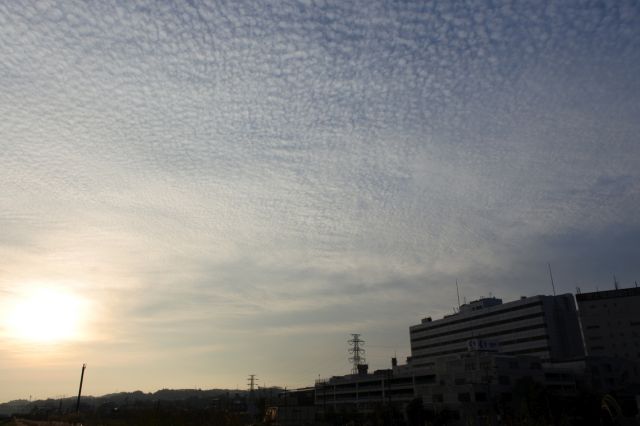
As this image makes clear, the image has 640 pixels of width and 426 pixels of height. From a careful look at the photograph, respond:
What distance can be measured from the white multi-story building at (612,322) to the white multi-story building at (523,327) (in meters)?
3.90

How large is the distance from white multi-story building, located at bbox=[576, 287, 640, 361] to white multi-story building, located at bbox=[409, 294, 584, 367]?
3.90 metres

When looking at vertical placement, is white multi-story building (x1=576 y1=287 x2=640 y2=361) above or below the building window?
above

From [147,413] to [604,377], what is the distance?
10114cm

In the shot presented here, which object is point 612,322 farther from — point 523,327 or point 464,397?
point 464,397

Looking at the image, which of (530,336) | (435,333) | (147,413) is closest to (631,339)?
(530,336)

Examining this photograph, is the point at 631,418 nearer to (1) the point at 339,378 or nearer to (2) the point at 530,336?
(2) the point at 530,336

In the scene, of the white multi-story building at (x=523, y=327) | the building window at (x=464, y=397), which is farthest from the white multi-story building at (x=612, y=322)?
the building window at (x=464, y=397)

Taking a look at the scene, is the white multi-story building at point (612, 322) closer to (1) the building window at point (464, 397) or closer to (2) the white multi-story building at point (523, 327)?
(2) the white multi-story building at point (523, 327)

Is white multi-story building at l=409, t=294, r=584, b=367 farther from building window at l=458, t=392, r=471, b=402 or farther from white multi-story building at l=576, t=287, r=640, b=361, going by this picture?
building window at l=458, t=392, r=471, b=402

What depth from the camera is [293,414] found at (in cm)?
7650

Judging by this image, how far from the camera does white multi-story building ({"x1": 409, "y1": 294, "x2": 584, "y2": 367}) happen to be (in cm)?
13012

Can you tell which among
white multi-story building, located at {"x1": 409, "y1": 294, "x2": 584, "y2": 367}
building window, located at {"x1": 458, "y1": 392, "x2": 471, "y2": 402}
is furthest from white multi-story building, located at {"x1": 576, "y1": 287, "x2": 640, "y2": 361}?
building window, located at {"x1": 458, "y1": 392, "x2": 471, "y2": 402}

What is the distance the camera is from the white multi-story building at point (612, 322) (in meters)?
130

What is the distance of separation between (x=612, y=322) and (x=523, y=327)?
22.4m
